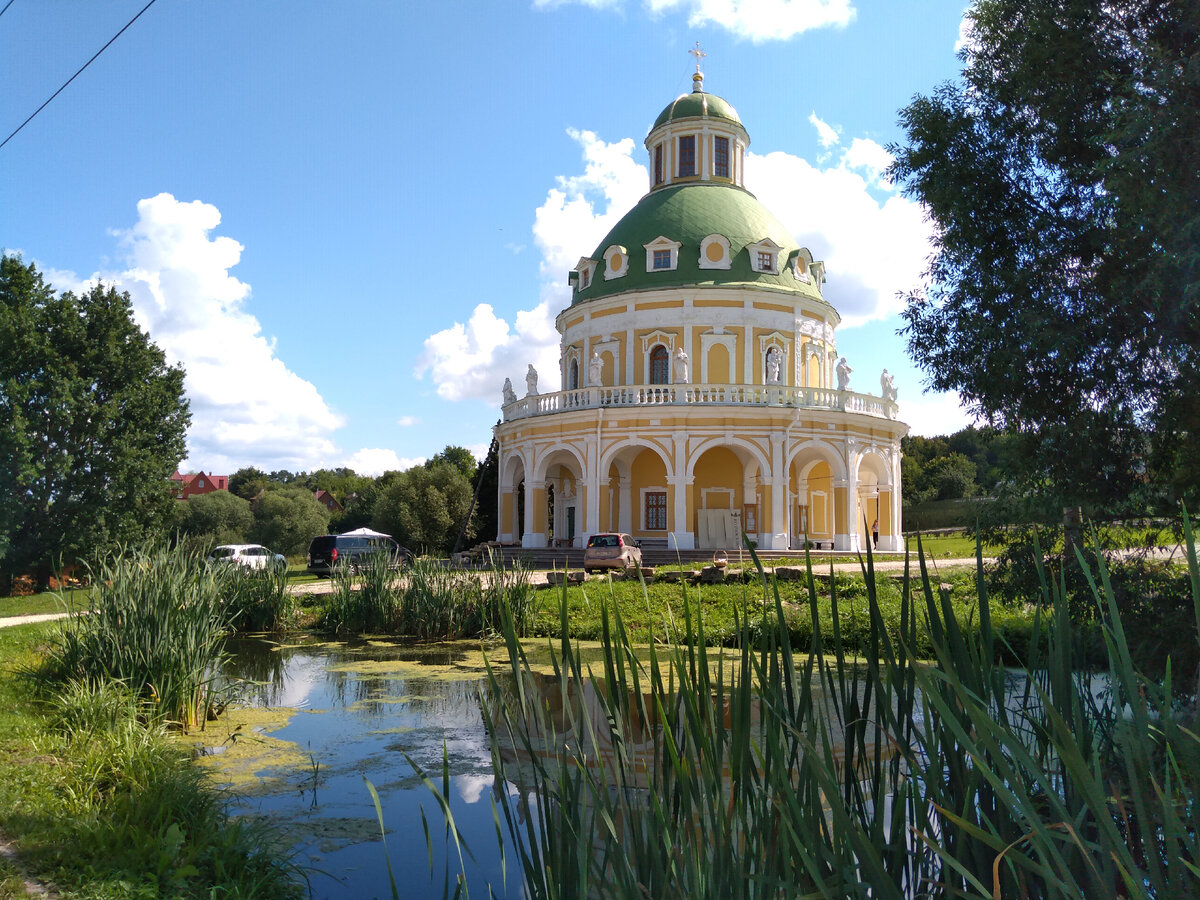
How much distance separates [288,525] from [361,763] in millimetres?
48092

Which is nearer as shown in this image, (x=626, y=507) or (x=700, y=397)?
(x=700, y=397)

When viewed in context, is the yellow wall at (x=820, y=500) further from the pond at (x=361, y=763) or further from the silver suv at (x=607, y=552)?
the pond at (x=361, y=763)

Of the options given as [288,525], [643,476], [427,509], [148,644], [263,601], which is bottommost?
[263,601]

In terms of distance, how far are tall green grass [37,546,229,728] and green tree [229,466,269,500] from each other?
76532mm

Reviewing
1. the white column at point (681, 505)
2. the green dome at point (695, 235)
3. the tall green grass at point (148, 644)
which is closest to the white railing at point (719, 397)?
the white column at point (681, 505)

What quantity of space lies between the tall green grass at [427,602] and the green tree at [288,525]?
38.2 metres

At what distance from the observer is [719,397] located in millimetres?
28781

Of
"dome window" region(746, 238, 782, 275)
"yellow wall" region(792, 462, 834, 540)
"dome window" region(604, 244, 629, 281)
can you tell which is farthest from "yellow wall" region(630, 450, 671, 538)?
"dome window" region(746, 238, 782, 275)

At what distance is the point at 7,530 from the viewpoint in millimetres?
23406

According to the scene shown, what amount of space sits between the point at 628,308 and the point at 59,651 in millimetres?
25100

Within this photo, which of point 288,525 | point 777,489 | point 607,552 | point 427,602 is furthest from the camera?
point 288,525

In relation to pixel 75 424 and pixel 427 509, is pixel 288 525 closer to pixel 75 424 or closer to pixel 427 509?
pixel 427 509

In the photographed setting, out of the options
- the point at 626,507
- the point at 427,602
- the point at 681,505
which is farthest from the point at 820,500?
the point at 427,602

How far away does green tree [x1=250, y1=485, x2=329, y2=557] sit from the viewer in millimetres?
52844
